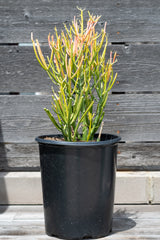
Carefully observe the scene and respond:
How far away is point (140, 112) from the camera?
217 cm

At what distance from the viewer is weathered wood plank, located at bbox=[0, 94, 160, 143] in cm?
216

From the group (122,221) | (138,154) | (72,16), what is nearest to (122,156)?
(138,154)

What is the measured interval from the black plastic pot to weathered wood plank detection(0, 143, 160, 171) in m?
0.60

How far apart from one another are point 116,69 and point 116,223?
0.94m

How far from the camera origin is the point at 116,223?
1825mm

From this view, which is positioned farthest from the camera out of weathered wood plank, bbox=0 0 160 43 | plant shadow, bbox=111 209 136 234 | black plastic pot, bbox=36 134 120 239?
weathered wood plank, bbox=0 0 160 43

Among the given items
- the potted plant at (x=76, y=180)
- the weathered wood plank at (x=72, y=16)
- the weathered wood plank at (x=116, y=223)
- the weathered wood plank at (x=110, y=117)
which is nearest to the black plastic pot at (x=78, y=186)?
the potted plant at (x=76, y=180)

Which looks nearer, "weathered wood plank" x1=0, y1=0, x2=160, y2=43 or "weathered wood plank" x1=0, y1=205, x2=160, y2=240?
"weathered wood plank" x1=0, y1=205, x2=160, y2=240

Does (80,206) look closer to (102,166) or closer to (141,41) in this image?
(102,166)

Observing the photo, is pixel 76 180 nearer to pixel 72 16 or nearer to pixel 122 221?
pixel 122 221

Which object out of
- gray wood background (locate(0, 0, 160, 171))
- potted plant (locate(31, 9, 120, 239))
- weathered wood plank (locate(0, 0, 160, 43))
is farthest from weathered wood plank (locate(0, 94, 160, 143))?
potted plant (locate(31, 9, 120, 239))

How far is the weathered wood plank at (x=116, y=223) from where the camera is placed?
1641mm

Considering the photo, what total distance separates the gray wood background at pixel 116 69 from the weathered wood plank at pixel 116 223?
38 centimetres

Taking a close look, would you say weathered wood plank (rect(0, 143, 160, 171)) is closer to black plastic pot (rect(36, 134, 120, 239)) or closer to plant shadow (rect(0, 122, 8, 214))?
plant shadow (rect(0, 122, 8, 214))
